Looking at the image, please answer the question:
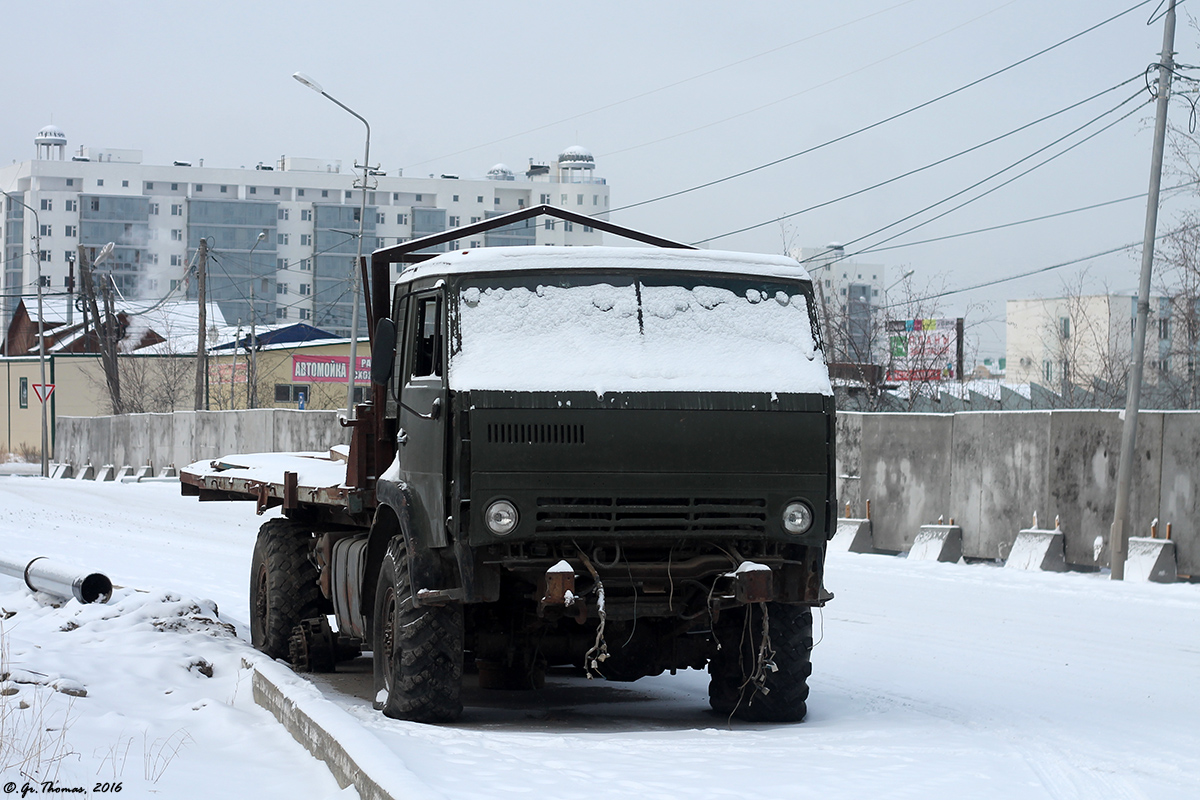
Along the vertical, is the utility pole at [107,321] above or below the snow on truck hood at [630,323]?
above

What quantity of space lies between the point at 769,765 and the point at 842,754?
1.69ft

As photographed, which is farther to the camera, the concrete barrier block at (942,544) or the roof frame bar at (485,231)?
the concrete barrier block at (942,544)

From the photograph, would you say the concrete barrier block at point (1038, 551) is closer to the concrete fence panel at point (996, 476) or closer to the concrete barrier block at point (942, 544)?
the concrete fence panel at point (996, 476)

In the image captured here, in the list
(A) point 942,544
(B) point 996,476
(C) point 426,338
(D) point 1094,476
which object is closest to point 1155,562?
(D) point 1094,476

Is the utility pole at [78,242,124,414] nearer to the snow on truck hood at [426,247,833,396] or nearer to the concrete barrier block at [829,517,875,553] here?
the concrete barrier block at [829,517,875,553]

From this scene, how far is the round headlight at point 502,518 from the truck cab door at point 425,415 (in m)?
0.31

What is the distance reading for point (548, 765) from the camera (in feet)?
21.4

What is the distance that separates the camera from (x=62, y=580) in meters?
12.3

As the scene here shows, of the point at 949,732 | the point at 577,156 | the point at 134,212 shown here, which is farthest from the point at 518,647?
the point at 577,156

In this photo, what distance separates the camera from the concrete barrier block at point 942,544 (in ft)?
65.8

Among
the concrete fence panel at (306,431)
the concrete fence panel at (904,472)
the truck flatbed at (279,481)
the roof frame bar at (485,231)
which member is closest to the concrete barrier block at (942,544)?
the concrete fence panel at (904,472)

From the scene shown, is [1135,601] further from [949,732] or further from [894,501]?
[949,732]

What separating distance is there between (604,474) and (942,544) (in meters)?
13.4

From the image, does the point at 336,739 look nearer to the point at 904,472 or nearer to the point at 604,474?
the point at 604,474
